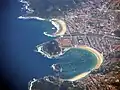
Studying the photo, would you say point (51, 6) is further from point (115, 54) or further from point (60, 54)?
point (115, 54)

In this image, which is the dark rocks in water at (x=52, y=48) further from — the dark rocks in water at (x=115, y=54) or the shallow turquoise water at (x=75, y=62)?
the dark rocks in water at (x=115, y=54)

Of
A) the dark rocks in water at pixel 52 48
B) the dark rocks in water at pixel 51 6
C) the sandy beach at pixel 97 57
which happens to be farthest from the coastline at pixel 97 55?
the dark rocks in water at pixel 51 6

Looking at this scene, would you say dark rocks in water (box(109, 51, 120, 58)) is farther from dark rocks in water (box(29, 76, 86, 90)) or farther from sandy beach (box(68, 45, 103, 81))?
dark rocks in water (box(29, 76, 86, 90))

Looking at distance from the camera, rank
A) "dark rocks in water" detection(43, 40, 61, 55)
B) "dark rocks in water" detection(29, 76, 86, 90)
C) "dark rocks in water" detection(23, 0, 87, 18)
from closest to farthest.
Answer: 1. "dark rocks in water" detection(29, 76, 86, 90)
2. "dark rocks in water" detection(43, 40, 61, 55)
3. "dark rocks in water" detection(23, 0, 87, 18)

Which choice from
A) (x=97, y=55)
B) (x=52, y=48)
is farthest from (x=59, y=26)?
(x=97, y=55)

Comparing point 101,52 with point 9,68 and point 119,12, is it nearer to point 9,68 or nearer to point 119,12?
point 119,12

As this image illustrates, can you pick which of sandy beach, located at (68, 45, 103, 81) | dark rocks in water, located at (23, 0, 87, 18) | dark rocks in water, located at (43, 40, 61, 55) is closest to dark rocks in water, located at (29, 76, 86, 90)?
sandy beach, located at (68, 45, 103, 81)

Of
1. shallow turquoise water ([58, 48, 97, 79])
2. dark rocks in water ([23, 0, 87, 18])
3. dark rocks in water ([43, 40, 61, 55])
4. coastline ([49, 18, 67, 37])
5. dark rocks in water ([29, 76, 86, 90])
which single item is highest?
dark rocks in water ([23, 0, 87, 18])
